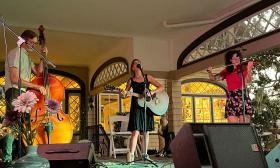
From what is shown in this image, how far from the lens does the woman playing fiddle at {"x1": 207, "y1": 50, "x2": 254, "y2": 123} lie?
13.3 feet

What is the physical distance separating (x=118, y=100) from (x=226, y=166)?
868 centimetres

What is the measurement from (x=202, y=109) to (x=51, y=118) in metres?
9.02

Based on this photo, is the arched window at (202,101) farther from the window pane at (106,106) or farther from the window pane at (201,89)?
the window pane at (106,106)

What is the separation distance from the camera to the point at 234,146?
1.98 m

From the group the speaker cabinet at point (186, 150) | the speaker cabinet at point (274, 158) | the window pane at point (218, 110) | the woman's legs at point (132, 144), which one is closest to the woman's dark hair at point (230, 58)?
the woman's legs at point (132, 144)

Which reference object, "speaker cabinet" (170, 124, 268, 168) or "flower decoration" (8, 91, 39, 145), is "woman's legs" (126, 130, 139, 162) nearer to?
"speaker cabinet" (170, 124, 268, 168)

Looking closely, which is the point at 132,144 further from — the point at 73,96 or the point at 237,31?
the point at 73,96

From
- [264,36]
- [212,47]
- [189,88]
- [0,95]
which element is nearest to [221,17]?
[212,47]

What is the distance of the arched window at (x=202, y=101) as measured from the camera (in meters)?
11.5

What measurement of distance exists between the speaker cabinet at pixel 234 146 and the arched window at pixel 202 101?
9.10 m

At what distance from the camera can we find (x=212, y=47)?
733cm

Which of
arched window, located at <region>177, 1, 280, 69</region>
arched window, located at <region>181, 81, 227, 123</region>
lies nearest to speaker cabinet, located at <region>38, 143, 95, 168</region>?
arched window, located at <region>177, 1, 280, 69</region>

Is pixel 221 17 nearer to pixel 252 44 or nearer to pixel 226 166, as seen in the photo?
pixel 252 44

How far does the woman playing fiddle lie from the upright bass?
1798 mm
